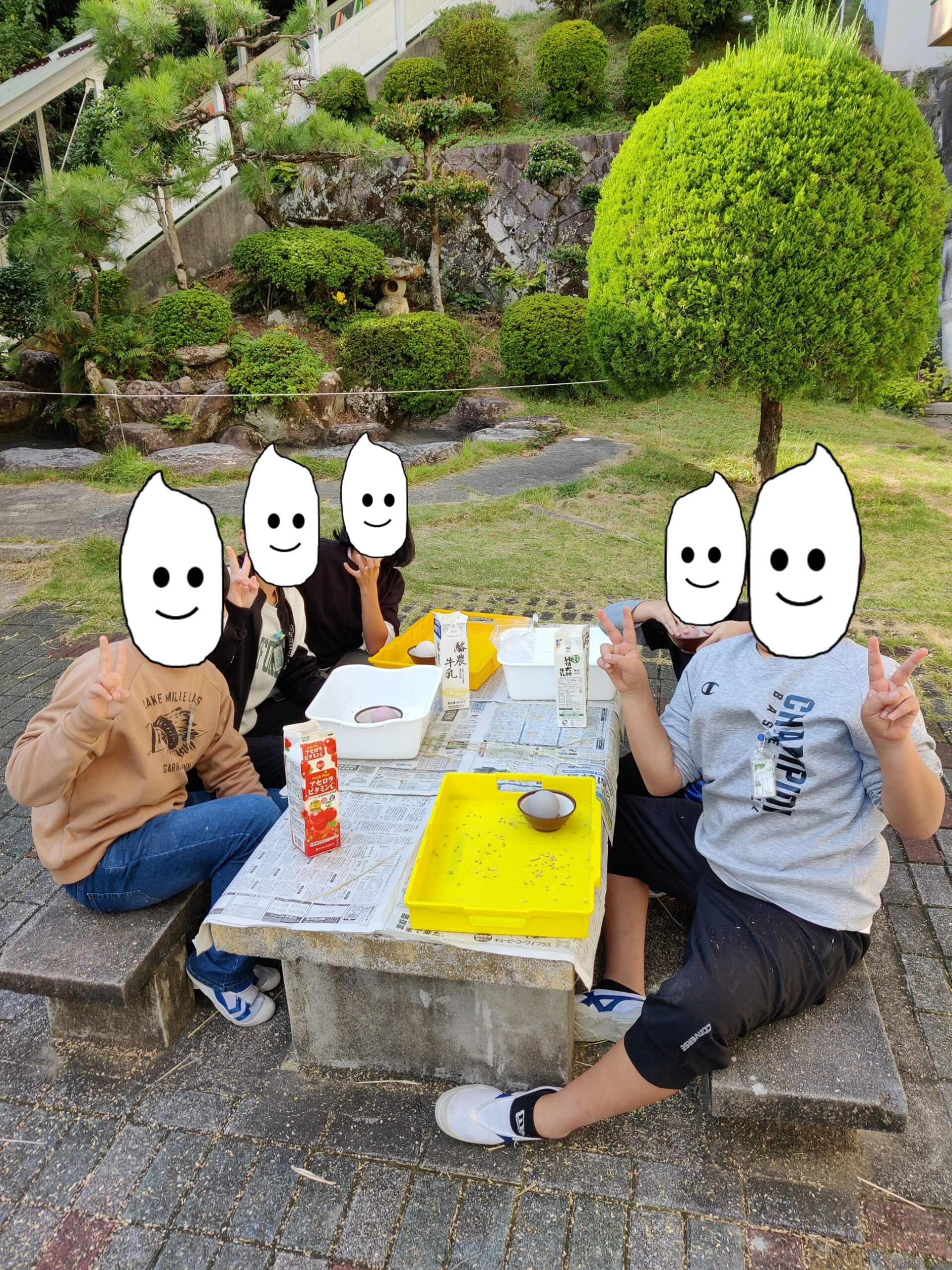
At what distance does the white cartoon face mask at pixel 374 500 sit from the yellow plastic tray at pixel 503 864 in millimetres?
988

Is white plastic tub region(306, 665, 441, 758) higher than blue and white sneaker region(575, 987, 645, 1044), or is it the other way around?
white plastic tub region(306, 665, 441, 758)

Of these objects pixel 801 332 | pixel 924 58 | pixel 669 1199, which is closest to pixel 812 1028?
pixel 669 1199

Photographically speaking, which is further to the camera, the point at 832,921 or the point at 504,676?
the point at 504,676

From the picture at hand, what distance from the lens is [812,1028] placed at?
192 cm

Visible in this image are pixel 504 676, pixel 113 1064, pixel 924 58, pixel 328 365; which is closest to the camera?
pixel 113 1064

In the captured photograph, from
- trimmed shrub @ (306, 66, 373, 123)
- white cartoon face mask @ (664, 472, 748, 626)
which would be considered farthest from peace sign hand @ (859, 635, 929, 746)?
trimmed shrub @ (306, 66, 373, 123)

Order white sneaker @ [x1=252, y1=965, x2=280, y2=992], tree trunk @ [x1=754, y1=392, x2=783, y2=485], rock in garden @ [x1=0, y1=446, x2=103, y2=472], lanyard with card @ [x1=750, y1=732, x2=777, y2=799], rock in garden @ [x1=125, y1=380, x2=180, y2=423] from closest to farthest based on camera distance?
lanyard with card @ [x1=750, y1=732, x2=777, y2=799] → white sneaker @ [x1=252, y1=965, x2=280, y2=992] → tree trunk @ [x1=754, y1=392, x2=783, y2=485] → rock in garden @ [x1=0, y1=446, x2=103, y2=472] → rock in garden @ [x1=125, y1=380, x2=180, y2=423]

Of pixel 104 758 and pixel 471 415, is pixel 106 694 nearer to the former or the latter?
pixel 104 758

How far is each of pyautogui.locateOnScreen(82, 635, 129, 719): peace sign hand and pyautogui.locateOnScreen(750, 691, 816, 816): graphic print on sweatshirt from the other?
58.9 inches

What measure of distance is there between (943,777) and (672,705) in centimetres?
194

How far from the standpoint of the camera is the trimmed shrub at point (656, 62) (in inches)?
569

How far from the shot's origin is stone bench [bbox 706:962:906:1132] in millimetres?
1771

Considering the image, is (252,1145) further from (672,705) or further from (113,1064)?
(672,705)

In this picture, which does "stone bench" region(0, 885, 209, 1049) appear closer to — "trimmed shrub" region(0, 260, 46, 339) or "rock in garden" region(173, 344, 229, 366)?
"rock in garden" region(173, 344, 229, 366)
